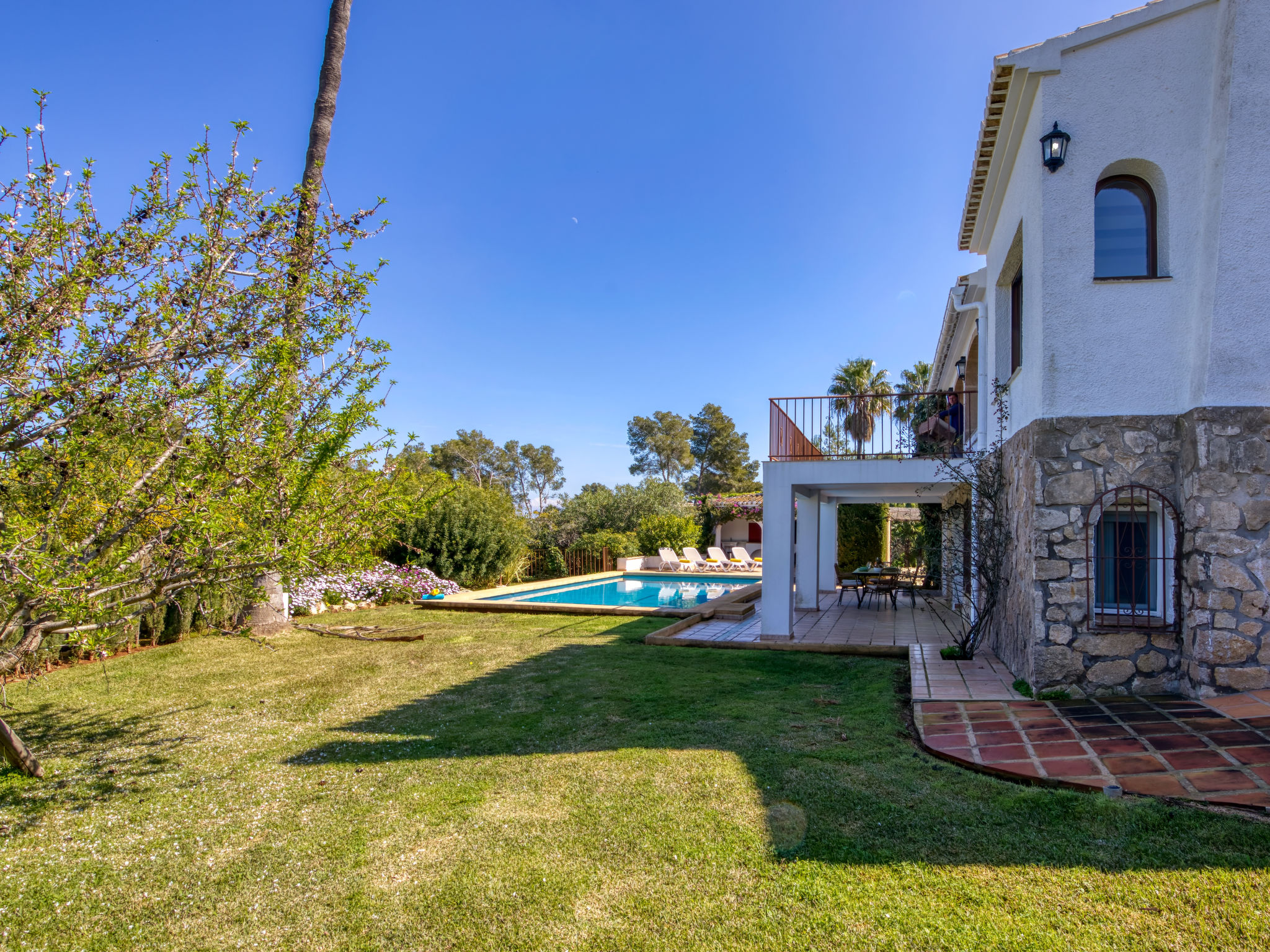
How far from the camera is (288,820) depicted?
167 inches

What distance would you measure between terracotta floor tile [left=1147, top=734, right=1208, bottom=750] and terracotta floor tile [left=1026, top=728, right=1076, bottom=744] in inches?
19.2

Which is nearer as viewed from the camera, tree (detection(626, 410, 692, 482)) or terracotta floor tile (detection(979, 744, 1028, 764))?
terracotta floor tile (detection(979, 744, 1028, 764))

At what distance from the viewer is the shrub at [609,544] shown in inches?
982

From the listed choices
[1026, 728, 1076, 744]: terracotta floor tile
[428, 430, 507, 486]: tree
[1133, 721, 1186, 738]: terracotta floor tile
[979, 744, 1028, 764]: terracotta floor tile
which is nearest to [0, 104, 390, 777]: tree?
[979, 744, 1028, 764]: terracotta floor tile

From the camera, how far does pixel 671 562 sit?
2528 centimetres

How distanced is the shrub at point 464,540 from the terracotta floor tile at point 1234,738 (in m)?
14.4

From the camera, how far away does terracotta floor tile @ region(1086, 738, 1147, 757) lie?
4.72 meters

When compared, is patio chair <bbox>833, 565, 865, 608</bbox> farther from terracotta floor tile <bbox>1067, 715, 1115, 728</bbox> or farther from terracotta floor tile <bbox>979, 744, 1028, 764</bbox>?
terracotta floor tile <bbox>979, 744, 1028, 764</bbox>

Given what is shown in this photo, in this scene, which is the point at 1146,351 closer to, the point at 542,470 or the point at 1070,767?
the point at 1070,767

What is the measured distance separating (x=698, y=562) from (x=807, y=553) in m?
11.2

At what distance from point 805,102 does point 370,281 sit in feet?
42.1

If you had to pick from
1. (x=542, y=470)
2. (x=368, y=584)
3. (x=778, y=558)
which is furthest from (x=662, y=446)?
(x=368, y=584)

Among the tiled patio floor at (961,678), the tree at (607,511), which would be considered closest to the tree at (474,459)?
the tree at (607,511)

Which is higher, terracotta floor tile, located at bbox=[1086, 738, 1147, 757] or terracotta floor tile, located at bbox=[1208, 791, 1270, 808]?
terracotta floor tile, located at bbox=[1208, 791, 1270, 808]
